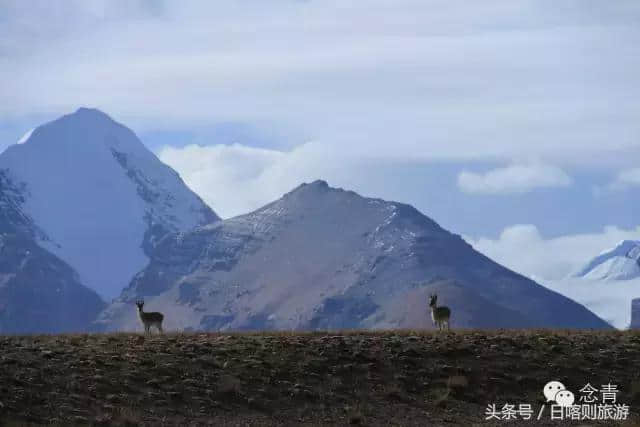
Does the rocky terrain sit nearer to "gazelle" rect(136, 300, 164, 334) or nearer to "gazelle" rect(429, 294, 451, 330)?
"gazelle" rect(429, 294, 451, 330)

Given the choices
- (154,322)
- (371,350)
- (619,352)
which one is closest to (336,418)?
(371,350)

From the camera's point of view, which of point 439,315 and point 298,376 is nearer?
point 298,376

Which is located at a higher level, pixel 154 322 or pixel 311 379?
pixel 154 322

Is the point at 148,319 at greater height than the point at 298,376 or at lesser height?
greater

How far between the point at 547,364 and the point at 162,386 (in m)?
18.0

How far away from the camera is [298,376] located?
5897 centimetres

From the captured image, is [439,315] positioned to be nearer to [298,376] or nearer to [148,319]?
[298,376]

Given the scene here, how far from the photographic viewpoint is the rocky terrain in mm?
54094

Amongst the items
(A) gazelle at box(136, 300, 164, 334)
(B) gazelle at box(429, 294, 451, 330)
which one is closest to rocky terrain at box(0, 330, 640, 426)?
(B) gazelle at box(429, 294, 451, 330)

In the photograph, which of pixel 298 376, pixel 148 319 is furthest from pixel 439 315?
pixel 148 319

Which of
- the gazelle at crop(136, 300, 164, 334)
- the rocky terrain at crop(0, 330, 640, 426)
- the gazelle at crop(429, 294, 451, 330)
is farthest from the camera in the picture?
the gazelle at crop(136, 300, 164, 334)

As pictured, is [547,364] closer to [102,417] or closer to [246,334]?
[246,334]

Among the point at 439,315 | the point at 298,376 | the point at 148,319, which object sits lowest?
the point at 298,376

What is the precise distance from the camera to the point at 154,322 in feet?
246
